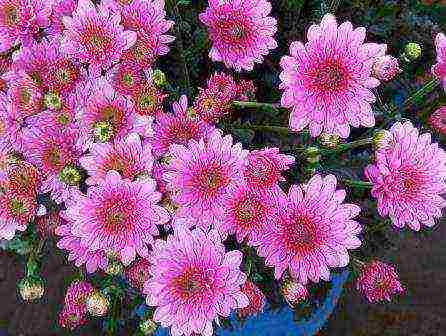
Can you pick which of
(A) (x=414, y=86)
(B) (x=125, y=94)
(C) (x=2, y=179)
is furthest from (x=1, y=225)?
(A) (x=414, y=86)

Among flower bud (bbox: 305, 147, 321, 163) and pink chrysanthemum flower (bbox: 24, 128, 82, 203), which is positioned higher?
flower bud (bbox: 305, 147, 321, 163)

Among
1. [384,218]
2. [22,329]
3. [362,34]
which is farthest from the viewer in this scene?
[22,329]

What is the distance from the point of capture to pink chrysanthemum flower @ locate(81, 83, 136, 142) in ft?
1.72

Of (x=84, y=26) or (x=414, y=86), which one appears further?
(x=414, y=86)

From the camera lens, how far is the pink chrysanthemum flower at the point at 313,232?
1.72 ft

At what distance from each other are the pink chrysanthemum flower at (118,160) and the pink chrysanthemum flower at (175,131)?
Answer: 28 millimetres

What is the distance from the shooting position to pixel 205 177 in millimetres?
512

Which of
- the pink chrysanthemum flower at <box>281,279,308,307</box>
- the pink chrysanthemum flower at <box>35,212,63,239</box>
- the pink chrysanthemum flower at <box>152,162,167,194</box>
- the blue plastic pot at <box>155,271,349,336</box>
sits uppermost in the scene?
the pink chrysanthemum flower at <box>152,162,167,194</box>

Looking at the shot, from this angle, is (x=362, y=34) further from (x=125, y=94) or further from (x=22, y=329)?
(x=22, y=329)

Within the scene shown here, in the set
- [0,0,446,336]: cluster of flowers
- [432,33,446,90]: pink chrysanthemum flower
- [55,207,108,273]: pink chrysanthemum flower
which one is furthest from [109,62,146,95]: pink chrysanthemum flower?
[432,33,446,90]: pink chrysanthemum flower

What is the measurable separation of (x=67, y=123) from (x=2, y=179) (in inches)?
2.6

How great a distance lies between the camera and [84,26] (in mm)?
534

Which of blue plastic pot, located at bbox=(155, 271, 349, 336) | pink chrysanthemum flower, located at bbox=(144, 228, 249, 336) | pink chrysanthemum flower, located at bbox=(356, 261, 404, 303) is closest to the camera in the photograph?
pink chrysanthemum flower, located at bbox=(144, 228, 249, 336)

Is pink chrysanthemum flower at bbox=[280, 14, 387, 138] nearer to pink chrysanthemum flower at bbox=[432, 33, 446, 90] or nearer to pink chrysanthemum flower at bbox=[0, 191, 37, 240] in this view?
pink chrysanthemum flower at bbox=[432, 33, 446, 90]
